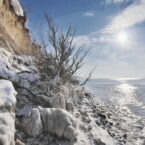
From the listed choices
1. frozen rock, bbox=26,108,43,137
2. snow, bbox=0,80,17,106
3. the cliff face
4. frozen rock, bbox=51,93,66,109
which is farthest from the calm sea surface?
snow, bbox=0,80,17,106

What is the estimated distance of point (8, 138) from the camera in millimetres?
6734

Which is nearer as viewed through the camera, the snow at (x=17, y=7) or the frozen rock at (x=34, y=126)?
the frozen rock at (x=34, y=126)

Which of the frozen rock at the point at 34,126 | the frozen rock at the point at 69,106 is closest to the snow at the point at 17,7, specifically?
the frozen rock at the point at 69,106

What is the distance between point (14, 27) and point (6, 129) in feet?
41.9

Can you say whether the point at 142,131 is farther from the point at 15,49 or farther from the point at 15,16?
the point at 15,16

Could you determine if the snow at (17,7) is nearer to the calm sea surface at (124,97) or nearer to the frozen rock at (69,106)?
the frozen rock at (69,106)

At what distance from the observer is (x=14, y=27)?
18.5 m

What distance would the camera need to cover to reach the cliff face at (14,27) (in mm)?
16531

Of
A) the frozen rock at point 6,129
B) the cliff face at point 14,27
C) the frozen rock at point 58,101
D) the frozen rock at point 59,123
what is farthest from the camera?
the cliff face at point 14,27

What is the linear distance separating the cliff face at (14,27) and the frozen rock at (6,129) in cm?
844

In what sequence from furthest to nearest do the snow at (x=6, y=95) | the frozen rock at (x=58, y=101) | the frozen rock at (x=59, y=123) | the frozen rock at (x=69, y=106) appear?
the frozen rock at (x=69, y=106) → the frozen rock at (x=58, y=101) → the frozen rock at (x=59, y=123) → the snow at (x=6, y=95)

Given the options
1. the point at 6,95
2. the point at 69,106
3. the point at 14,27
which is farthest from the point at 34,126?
the point at 14,27

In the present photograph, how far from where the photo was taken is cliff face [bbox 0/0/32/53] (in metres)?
16.5

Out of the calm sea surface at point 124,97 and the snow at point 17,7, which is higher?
the snow at point 17,7
